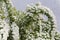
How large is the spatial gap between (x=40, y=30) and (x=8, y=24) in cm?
143

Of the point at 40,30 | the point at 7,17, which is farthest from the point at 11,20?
the point at 40,30

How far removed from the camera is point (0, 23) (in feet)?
39.4

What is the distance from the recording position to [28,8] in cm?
1384

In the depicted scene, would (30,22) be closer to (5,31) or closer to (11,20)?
(11,20)

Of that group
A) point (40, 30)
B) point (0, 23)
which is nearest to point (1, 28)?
point (0, 23)

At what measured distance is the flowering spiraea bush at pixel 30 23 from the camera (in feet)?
43.5

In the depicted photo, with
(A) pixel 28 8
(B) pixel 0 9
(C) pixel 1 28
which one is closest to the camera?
(C) pixel 1 28

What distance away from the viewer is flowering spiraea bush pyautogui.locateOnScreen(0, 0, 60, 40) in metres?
13.3

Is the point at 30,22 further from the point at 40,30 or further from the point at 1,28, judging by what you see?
the point at 1,28

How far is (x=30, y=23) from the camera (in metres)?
14.1

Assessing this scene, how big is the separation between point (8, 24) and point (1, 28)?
1110 mm

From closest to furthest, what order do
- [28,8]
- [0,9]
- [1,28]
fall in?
[1,28], [0,9], [28,8]

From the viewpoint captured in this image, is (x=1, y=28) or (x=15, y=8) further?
(x=15, y=8)

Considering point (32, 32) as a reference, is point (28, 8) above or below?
above
